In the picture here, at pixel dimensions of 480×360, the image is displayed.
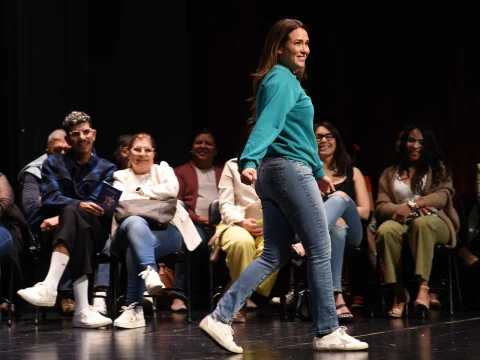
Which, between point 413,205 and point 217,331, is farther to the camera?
point 413,205

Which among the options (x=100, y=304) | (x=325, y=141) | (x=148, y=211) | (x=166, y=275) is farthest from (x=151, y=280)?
(x=166, y=275)

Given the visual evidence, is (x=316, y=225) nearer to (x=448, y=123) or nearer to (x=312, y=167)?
(x=312, y=167)

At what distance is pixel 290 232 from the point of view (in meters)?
3.75

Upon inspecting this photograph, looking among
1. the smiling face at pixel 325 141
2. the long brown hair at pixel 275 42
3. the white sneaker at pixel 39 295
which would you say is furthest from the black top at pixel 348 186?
the long brown hair at pixel 275 42

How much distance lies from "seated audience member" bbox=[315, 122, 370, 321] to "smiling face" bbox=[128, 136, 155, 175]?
1029 millimetres

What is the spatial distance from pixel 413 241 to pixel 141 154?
1.73m

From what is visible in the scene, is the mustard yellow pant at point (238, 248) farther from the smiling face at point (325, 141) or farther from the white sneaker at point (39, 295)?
the white sneaker at point (39, 295)

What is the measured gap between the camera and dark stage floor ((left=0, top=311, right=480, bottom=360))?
12.2 ft

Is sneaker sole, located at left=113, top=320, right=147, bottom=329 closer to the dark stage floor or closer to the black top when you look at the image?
the dark stage floor

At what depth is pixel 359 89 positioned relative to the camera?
7.26m

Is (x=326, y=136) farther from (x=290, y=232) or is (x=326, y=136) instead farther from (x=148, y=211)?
(x=290, y=232)

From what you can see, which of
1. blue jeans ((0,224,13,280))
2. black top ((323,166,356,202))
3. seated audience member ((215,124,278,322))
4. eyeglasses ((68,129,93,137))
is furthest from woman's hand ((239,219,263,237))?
blue jeans ((0,224,13,280))

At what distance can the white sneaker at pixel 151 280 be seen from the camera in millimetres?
4910

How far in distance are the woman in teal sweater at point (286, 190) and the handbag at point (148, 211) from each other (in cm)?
170
